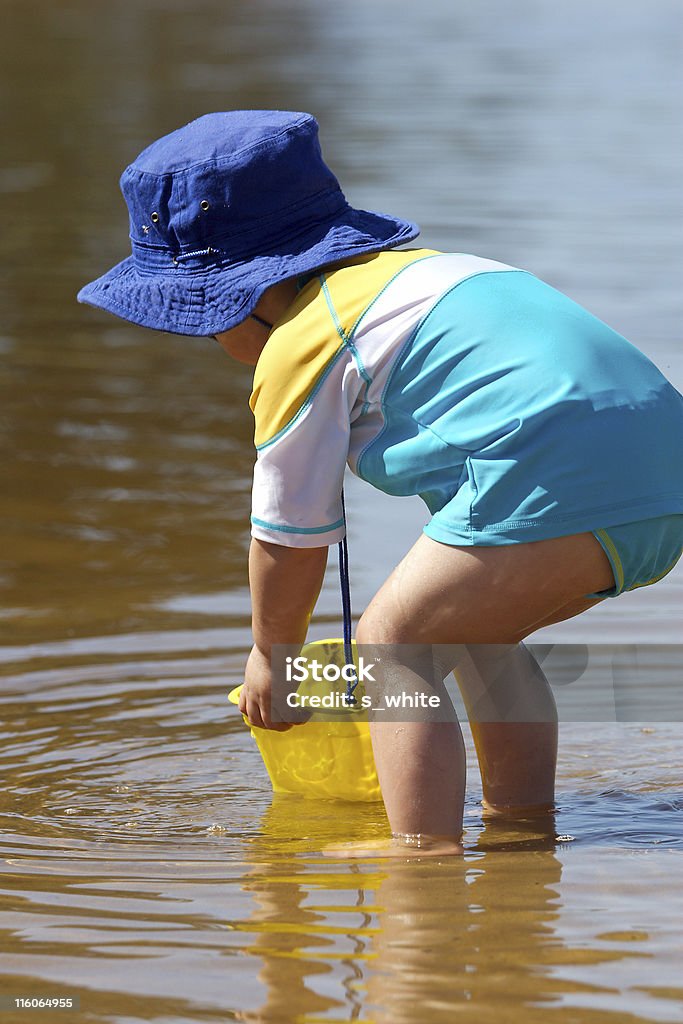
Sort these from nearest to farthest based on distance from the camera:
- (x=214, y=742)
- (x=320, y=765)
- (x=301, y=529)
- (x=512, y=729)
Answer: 1. (x=301, y=529)
2. (x=512, y=729)
3. (x=320, y=765)
4. (x=214, y=742)

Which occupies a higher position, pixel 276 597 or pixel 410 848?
pixel 276 597

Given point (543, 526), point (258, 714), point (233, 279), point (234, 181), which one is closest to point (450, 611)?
point (543, 526)

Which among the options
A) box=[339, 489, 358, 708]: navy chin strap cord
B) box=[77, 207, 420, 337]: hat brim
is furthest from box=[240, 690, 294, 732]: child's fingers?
box=[77, 207, 420, 337]: hat brim

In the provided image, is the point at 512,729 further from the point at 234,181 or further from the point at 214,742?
the point at 234,181

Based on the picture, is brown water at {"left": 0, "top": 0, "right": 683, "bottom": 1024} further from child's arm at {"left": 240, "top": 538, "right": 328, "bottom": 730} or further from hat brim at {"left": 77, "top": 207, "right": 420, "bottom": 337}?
hat brim at {"left": 77, "top": 207, "right": 420, "bottom": 337}

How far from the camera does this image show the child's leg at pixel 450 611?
2574 millimetres

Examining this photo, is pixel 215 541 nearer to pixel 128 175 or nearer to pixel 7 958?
pixel 128 175

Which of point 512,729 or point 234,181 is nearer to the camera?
point 234,181

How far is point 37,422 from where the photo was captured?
5805mm

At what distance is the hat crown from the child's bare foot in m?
1.01

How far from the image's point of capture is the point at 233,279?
108 inches

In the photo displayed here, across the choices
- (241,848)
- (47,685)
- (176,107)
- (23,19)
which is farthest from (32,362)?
(23,19)

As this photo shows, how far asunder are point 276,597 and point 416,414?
15.6 inches

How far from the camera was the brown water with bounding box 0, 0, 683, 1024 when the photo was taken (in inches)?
85.3
